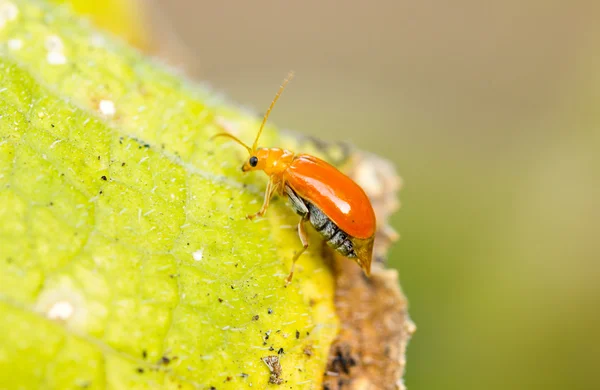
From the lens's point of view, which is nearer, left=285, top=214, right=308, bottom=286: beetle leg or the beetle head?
left=285, top=214, right=308, bottom=286: beetle leg

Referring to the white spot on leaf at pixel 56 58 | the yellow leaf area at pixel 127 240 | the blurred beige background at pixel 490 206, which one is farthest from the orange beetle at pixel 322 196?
the white spot on leaf at pixel 56 58

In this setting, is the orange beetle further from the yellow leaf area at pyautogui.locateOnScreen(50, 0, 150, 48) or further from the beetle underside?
the yellow leaf area at pyautogui.locateOnScreen(50, 0, 150, 48)

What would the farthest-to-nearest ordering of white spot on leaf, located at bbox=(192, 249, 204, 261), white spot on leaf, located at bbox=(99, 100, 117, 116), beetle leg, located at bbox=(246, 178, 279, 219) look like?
beetle leg, located at bbox=(246, 178, 279, 219) < white spot on leaf, located at bbox=(99, 100, 117, 116) < white spot on leaf, located at bbox=(192, 249, 204, 261)

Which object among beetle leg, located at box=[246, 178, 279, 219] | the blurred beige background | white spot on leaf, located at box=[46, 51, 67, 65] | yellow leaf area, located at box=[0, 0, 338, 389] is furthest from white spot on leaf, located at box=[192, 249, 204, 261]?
the blurred beige background

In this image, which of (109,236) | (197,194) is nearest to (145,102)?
(197,194)

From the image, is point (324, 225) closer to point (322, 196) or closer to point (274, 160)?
point (322, 196)

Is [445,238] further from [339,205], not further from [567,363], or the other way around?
[339,205]

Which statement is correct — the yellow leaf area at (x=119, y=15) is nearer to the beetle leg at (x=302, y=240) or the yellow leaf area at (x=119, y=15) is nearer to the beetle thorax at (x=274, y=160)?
the beetle thorax at (x=274, y=160)
